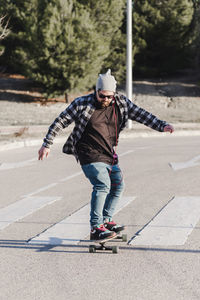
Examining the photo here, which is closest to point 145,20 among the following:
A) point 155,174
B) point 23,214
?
point 155,174

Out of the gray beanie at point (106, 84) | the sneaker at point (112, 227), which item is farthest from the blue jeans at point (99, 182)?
the gray beanie at point (106, 84)

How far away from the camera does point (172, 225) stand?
6.90 m

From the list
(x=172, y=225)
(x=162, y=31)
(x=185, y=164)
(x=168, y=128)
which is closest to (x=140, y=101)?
(x=162, y=31)

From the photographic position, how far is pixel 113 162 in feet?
19.8

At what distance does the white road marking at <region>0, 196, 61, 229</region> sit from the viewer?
7.50 m

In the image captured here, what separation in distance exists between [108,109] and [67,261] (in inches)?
62.3

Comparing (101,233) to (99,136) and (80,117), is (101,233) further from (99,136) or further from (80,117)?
(80,117)

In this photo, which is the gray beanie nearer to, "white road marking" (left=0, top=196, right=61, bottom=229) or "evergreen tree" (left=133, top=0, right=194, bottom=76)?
"white road marking" (left=0, top=196, right=61, bottom=229)

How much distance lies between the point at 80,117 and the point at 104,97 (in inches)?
12.6

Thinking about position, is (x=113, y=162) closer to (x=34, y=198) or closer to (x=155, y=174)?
(x=34, y=198)

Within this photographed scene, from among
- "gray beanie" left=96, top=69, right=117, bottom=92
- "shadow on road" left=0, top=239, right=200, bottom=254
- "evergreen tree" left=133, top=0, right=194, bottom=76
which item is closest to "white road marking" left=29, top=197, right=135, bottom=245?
"shadow on road" left=0, top=239, right=200, bottom=254

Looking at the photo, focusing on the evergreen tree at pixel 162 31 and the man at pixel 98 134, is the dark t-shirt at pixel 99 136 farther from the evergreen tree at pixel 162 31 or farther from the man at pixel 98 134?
the evergreen tree at pixel 162 31

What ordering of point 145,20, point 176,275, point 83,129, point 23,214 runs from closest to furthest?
point 176,275
point 83,129
point 23,214
point 145,20

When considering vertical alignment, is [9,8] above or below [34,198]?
above
